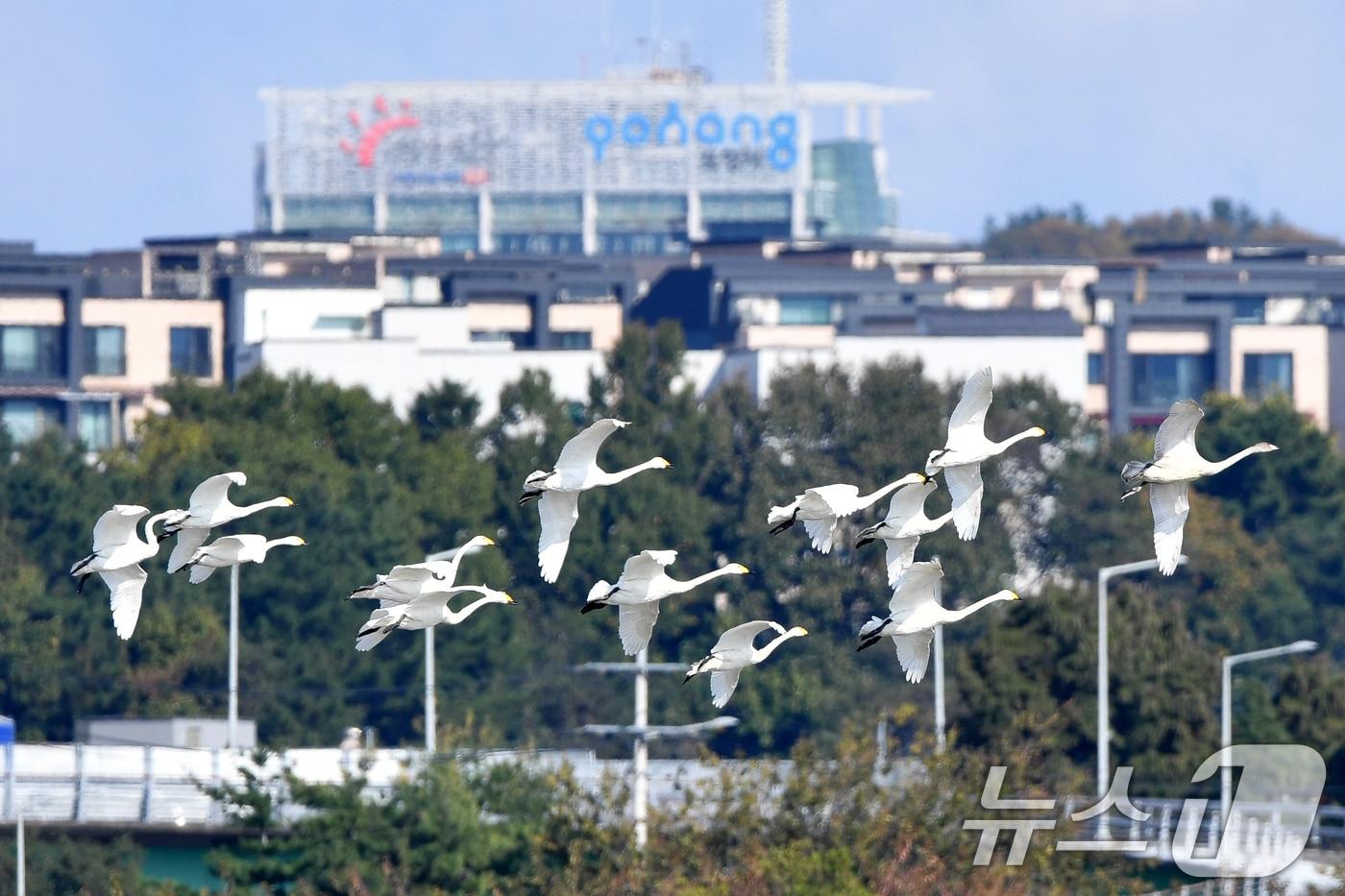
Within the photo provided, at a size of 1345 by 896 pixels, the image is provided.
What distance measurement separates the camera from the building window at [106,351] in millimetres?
113688

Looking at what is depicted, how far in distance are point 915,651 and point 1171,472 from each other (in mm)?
3048

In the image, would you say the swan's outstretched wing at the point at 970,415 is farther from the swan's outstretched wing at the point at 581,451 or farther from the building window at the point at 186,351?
the building window at the point at 186,351

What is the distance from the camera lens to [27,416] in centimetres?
11212

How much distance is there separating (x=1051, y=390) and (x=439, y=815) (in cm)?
6109

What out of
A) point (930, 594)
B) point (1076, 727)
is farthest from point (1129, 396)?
point (930, 594)

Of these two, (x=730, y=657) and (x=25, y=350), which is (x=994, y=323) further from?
(x=730, y=657)

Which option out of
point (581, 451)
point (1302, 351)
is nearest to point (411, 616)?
point (581, 451)

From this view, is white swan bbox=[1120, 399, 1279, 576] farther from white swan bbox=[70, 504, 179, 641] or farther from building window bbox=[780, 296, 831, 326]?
building window bbox=[780, 296, 831, 326]

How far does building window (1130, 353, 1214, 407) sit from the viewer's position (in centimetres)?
12456

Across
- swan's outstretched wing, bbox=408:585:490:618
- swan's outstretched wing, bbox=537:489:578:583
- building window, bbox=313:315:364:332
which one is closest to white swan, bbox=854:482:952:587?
swan's outstretched wing, bbox=537:489:578:583

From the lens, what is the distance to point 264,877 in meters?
51.5

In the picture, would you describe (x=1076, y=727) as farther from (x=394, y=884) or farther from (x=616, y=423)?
(x=616, y=423)

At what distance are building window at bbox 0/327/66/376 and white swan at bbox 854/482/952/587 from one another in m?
90.2

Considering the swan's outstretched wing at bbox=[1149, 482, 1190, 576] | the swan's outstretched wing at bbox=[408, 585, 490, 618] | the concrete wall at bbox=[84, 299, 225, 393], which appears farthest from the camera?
the concrete wall at bbox=[84, 299, 225, 393]
